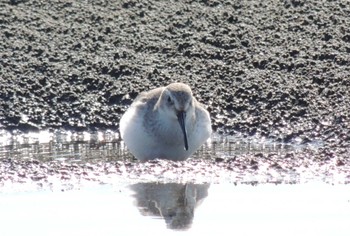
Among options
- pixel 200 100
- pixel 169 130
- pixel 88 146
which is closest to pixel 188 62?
pixel 200 100

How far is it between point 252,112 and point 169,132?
2.38 meters

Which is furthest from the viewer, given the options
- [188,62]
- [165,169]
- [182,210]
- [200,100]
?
[188,62]

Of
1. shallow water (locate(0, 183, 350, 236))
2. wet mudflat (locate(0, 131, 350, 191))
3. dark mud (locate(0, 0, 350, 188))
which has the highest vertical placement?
dark mud (locate(0, 0, 350, 188))

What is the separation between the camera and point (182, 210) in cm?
821

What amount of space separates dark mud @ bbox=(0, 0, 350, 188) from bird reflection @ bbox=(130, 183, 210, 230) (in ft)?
7.92

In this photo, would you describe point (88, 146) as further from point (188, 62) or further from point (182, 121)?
point (188, 62)

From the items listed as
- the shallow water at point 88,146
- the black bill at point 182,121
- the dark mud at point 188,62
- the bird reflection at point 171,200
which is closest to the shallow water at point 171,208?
the bird reflection at point 171,200

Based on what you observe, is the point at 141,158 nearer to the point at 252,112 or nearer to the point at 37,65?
the point at 252,112

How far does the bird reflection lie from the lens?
26.2 ft

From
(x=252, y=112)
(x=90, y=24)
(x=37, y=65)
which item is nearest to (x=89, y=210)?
(x=252, y=112)

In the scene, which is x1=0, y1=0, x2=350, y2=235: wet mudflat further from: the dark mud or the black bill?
the black bill

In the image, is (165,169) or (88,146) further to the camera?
(88,146)

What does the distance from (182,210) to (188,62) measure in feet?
17.2

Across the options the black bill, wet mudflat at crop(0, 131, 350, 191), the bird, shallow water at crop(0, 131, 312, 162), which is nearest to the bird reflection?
wet mudflat at crop(0, 131, 350, 191)
